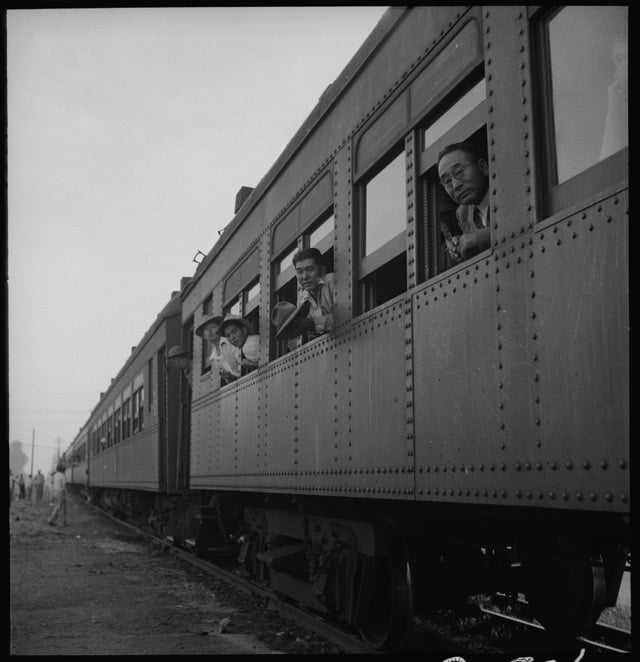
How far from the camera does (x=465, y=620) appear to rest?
5.55 meters

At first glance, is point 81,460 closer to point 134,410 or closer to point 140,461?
point 134,410

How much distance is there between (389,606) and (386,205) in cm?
225

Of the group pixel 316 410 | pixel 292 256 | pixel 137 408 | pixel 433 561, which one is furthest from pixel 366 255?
pixel 137 408

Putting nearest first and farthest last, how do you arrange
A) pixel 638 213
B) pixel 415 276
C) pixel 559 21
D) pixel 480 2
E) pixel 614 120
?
pixel 638 213, pixel 614 120, pixel 559 21, pixel 480 2, pixel 415 276

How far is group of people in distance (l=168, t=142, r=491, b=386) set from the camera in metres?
3.24

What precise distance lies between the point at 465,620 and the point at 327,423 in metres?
2.03

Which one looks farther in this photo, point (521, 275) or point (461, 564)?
point (461, 564)

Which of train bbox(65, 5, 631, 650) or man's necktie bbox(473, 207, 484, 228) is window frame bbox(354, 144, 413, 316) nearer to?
train bbox(65, 5, 631, 650)

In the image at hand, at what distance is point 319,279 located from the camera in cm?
478

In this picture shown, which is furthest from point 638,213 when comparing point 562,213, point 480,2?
point 480,2

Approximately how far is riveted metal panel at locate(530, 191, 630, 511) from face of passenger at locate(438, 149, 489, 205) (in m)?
0.56

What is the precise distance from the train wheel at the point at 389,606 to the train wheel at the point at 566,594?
2.19 ft

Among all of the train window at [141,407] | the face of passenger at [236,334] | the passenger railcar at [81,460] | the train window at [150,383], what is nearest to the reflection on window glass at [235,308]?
the face of passenger at [236,334]

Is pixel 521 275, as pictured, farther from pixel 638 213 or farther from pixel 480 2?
pixel 480 2
